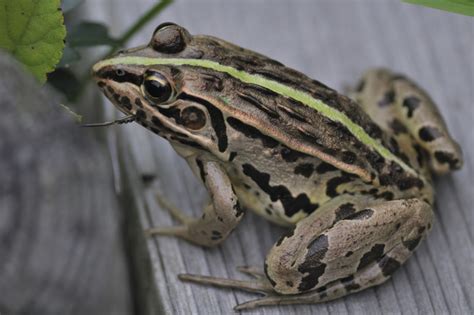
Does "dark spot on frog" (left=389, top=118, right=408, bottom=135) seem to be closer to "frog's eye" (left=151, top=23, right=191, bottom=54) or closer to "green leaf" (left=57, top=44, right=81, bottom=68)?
"frog's eye" (left=151, top=23, right=191, bottom=54)

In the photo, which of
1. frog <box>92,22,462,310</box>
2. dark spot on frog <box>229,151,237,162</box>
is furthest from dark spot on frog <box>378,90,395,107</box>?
dark spot on frog <box>229,151,237,162</box>

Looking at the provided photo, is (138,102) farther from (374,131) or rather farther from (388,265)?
(388,265)

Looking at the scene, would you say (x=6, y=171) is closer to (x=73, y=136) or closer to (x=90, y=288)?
(x=73, y=136)

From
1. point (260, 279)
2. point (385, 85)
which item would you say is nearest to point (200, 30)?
point (385, 85)

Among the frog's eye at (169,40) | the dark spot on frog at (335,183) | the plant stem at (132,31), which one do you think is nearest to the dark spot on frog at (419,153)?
the dark spot on frog at (335,183)

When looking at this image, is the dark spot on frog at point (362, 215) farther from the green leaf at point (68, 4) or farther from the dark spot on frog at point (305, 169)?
the green leaf at point (68, 4)

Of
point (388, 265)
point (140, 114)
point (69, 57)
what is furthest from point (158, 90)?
point (388, 265)
